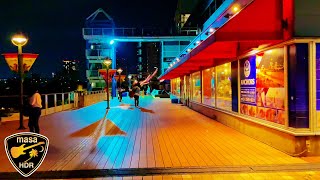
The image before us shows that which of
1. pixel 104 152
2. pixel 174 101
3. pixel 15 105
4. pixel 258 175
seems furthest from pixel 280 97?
pixel 174 101

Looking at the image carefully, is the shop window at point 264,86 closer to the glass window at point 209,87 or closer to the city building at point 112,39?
the glass window at point 209,87

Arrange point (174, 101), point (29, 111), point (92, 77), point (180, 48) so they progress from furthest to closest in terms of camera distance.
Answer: point (92, 77) → point (180, 48) → point (174, 101) → point (29, 111)

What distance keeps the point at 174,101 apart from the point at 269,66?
22062mm

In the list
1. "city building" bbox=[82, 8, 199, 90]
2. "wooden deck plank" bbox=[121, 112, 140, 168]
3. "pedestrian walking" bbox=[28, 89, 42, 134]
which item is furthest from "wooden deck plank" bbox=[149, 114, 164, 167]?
"city building" bbox=[82, 8, 199, 90]

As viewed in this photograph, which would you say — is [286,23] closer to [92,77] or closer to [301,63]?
[301,63]

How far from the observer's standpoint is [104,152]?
8172mm

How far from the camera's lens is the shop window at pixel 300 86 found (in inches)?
289

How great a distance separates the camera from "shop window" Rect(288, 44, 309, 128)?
24.0 ft

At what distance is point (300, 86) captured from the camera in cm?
734

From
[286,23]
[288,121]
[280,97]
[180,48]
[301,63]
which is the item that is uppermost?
[180,48]

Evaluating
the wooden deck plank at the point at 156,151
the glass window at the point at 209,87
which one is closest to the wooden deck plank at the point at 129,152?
the wooden deck plank at the point at 156,151

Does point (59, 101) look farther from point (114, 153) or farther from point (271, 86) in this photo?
point (271, 86)

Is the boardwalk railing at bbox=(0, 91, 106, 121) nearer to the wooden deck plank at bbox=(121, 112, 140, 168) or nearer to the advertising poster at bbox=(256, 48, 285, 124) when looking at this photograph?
the wooden deck plank at bbox=(121, 112, 140, 168)

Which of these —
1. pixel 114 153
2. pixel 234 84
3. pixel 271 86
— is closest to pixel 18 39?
pixel 114 153
